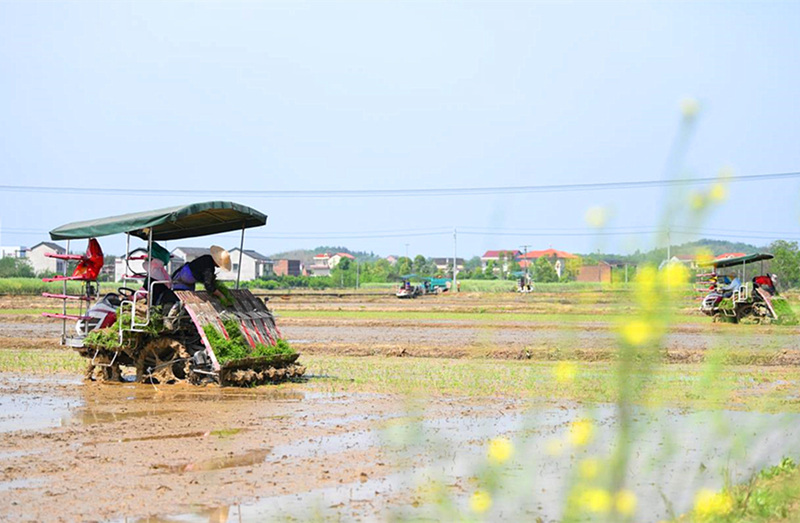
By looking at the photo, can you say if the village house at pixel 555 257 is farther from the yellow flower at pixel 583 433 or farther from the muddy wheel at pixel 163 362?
the muddy wheel at pixel 163 362

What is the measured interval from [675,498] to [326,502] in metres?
2.83

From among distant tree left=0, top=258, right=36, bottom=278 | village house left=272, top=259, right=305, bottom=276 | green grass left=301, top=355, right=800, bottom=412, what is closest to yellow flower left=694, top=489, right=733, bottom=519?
green grass left=301, top=355, right=800, bottom=412

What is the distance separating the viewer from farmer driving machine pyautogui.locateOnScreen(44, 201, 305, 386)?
14664mm

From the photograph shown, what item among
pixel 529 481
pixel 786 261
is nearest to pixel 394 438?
pixel 529 481

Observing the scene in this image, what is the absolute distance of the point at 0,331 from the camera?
32375 mm

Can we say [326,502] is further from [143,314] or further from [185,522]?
[143,314]

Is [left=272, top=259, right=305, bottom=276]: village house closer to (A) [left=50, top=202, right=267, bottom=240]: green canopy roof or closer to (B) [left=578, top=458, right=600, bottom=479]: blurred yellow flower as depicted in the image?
(A) [left=50, top=202, right=267, bottom=240]: green canopy roof

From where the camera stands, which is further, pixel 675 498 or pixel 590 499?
pixel 675 498

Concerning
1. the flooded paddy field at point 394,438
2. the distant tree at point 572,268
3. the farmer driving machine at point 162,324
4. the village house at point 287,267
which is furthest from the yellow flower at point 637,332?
the village house at point 287,267

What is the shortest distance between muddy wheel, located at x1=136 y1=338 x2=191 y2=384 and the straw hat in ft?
4.93

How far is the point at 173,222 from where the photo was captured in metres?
15.1

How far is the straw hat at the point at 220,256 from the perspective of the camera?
1527 centimetres

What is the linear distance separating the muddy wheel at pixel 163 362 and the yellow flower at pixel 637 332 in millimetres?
13063

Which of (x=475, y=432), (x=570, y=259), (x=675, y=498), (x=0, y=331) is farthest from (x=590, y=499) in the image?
(x=0, y=331)
